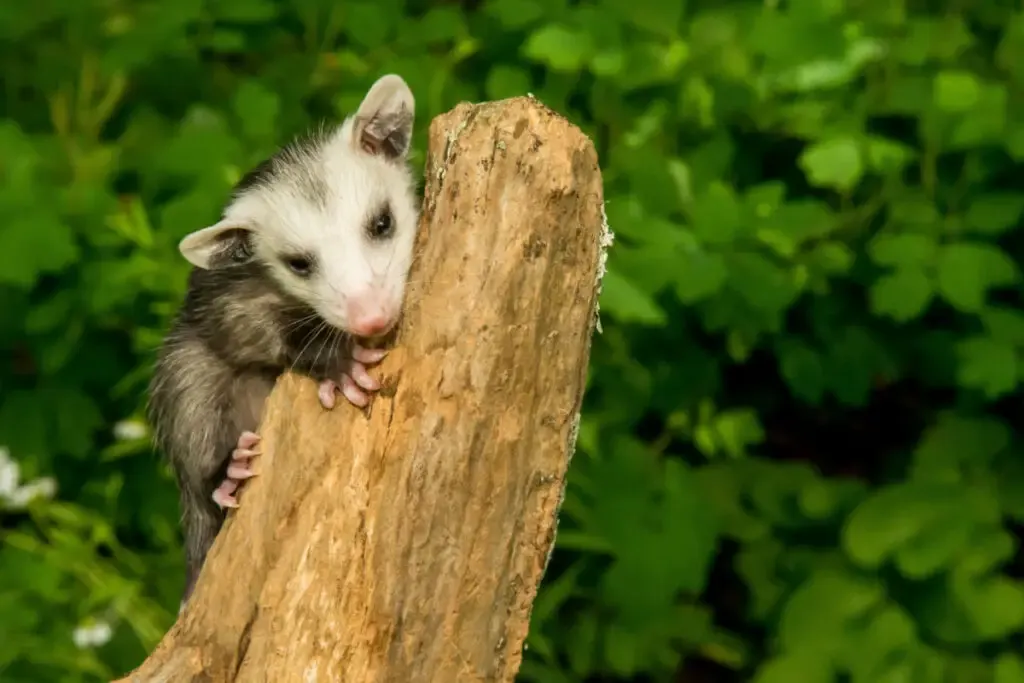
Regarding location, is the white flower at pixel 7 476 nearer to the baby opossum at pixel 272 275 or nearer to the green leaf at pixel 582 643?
the baby opossum at pixel 272 275

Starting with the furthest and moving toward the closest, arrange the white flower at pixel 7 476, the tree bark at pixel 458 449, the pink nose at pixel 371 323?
the white flower at pixel 7 476 → the pink nose at pixel 371 323 → the tree bark at pixel 458 449

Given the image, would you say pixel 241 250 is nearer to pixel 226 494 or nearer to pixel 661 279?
pixel 226 494

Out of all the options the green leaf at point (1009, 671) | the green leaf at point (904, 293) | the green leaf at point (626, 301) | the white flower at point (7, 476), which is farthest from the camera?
the white flower at point (7, 476)

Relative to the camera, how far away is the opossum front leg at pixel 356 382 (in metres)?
1.20

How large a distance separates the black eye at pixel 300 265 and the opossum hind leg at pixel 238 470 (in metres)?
0.26

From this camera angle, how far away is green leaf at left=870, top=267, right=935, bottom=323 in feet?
6.22

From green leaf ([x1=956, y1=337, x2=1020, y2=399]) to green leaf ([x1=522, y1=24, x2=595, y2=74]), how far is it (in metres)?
0.88

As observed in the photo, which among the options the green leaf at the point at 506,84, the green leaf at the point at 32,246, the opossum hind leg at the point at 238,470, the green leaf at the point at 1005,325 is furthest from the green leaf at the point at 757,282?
the green leaf at the point at 32,246

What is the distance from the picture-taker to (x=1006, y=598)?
78.6 inches

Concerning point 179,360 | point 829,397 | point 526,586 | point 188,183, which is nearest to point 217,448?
point 179,360

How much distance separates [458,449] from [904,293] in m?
1.10

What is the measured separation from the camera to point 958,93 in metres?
1.92

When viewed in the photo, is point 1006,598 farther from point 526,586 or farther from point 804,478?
point 526,586

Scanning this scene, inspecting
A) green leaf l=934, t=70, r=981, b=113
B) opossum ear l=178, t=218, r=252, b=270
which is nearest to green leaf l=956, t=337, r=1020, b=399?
green leaf l=934, t=70, r=981, b=113
